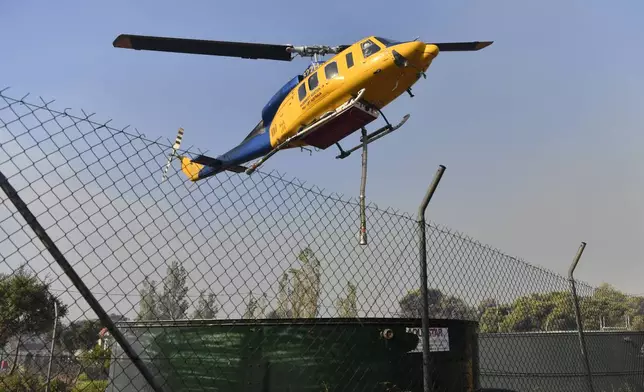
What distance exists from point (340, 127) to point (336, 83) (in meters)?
0.86

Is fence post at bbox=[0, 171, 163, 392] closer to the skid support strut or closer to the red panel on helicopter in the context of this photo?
the skid support strut

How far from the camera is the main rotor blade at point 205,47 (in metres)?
9.70

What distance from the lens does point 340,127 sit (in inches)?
384

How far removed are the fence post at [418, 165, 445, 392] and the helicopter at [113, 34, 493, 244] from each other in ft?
12.3

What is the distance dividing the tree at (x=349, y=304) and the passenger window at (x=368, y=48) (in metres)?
6.21

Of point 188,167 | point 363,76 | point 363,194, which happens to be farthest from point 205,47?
point 188,167

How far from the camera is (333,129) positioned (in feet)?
32.3

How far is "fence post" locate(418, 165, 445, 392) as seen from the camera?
159 inches

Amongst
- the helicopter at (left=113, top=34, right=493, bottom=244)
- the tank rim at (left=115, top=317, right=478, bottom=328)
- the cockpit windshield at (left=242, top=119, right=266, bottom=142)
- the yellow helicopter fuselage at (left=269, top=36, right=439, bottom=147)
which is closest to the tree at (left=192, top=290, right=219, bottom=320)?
the tank rim at (left=115, top=317, right=478, bottom=328)

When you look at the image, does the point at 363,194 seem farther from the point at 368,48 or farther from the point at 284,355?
the point at 368,48

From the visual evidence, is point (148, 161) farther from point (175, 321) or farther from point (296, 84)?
point (296, 84)

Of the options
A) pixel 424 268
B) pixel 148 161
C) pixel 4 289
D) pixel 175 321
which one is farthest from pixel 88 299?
pixel 4 289

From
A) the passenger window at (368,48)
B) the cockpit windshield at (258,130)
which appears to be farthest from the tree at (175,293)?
the cockpit windshield at (258,130)

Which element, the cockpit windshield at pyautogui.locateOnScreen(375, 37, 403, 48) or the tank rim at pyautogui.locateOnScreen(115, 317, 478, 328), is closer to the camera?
the tank rim at pyautogui.locateOnScreen(115, 317, 478, 328)
